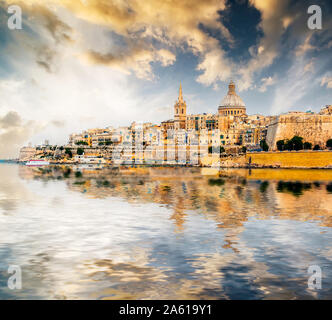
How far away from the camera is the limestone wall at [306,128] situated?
196 ft

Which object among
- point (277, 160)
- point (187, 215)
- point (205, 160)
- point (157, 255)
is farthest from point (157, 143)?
point (157, 255)

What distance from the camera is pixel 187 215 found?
1305cm

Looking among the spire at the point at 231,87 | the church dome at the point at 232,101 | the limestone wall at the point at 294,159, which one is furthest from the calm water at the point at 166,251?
the spire at the point at 231,87

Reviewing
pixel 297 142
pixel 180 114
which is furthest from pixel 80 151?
pixel 297 142

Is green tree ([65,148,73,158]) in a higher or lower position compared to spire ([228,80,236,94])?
lower

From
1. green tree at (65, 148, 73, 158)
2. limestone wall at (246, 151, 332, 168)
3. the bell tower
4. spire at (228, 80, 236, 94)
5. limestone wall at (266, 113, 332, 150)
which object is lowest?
limestone wall at (246, 151, 332, 168)

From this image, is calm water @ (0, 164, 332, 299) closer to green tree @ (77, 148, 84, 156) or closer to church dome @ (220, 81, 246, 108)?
green tree @ (77, 148, 84, 156)

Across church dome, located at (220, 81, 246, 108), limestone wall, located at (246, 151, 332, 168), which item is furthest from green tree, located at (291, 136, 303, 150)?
church dome, located at (220, 81, 246, 108)

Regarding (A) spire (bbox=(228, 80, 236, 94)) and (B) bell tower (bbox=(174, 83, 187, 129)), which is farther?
(A) spire (bbox=(228, 80, 236, 94))

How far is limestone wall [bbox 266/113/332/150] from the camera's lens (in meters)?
59.8

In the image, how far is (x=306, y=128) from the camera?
61.0 m

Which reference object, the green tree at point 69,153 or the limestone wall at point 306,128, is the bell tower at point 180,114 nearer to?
the green tree at point 69,153
